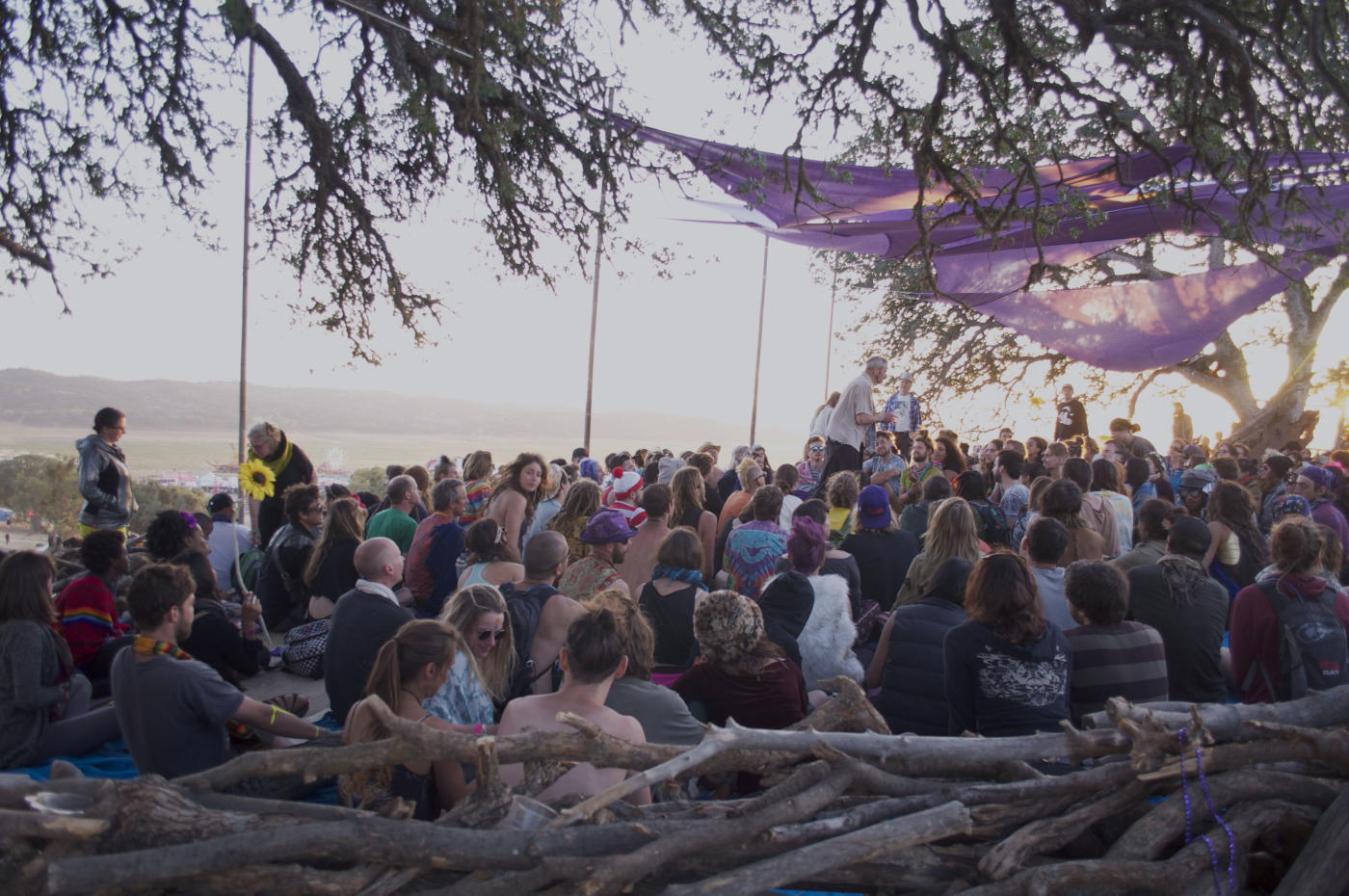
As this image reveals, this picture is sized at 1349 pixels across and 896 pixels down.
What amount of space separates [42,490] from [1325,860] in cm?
1693

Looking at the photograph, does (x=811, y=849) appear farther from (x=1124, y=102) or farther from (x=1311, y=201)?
(x=1311, y=201)

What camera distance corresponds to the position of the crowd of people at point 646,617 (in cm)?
329

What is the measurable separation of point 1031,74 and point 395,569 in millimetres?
4675

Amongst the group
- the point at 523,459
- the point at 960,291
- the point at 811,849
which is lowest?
the point at 811,849

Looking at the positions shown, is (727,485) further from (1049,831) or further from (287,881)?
(287,881)

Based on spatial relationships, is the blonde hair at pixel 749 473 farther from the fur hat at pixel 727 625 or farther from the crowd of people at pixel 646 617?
the fur hat at pixel 727 625

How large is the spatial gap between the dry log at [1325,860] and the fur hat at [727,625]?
173 centimetres

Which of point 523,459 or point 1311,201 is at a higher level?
point 1311,201

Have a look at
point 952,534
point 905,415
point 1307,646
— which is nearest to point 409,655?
point 952,534

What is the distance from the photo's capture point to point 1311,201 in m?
7.04

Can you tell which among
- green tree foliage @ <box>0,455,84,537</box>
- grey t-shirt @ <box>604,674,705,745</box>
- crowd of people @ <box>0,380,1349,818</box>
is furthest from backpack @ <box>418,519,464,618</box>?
green tree foliage @ <box>0,455,84,537</box>

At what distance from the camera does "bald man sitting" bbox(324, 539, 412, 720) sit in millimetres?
4148

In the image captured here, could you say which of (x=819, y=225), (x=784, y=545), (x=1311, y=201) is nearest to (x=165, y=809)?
(x=784, y=545)

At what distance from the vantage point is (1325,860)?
7.91 ft
